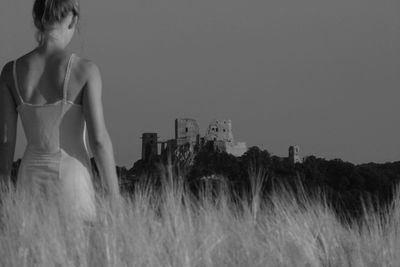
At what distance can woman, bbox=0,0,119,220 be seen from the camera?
3906 mm

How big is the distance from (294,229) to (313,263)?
0.65ft

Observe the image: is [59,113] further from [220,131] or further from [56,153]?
[220,131]

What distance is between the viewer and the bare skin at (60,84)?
390 centimetres

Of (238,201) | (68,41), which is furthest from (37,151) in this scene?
(238,201)

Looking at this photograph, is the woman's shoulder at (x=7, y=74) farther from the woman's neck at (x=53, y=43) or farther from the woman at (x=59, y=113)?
the woman's neck at (x=53, y=43)

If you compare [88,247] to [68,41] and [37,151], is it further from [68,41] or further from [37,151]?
[68,41]

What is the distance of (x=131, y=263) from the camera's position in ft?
11.5

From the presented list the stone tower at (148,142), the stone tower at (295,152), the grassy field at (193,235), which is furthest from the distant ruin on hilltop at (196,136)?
the grassy field at (193,235)

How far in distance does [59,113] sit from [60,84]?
13cm

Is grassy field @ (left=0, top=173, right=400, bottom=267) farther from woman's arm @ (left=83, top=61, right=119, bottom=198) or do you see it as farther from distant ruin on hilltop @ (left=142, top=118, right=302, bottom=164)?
distant ruin on hilltop @ (left=142, top=118, right=302, bottom=164)

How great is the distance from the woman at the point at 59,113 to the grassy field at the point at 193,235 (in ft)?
0.62

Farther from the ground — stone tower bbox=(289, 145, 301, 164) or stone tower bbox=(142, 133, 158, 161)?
stone tower bbox=(142, 133, 158, 161)

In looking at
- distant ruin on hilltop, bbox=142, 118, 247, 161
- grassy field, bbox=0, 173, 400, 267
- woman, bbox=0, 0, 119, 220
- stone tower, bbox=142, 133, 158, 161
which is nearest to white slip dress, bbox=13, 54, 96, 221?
woman, bbox=0, 0, 119, 220

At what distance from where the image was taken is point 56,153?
3986 mm
